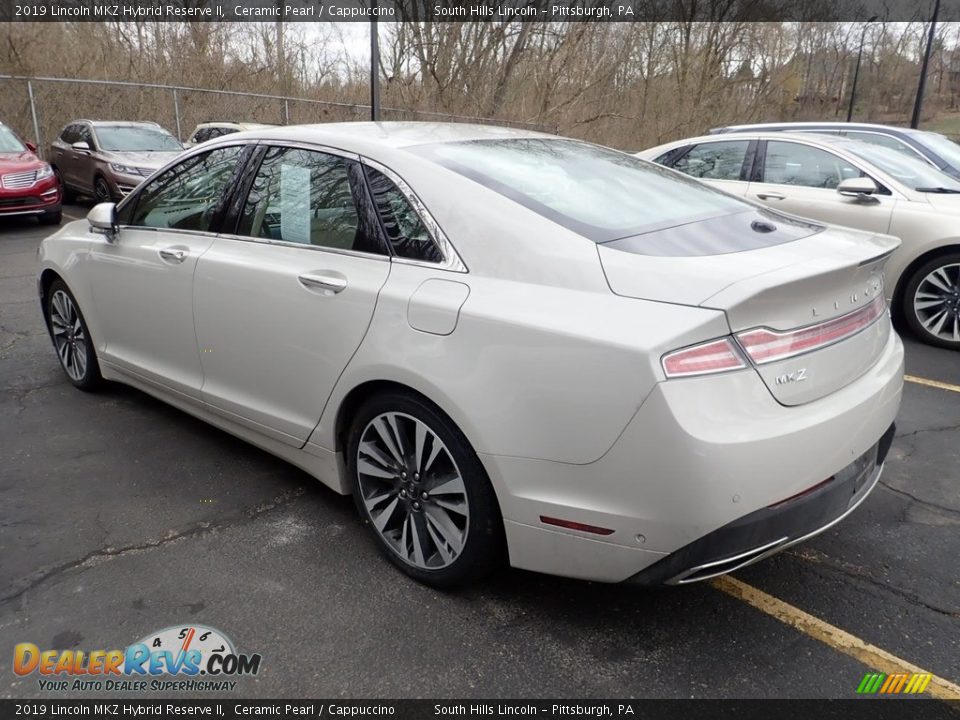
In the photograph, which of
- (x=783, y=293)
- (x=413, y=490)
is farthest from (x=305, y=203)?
(x=783, y=293)

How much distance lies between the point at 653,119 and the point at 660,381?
102 feet

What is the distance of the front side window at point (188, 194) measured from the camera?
3.52m

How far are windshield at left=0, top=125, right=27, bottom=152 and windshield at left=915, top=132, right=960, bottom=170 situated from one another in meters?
12.3

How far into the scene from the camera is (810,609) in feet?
8.42

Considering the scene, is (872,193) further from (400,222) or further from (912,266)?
(400,222)

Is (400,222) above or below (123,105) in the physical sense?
below

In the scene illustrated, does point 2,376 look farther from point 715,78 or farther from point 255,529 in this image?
point 715,78

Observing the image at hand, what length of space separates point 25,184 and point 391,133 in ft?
33.3

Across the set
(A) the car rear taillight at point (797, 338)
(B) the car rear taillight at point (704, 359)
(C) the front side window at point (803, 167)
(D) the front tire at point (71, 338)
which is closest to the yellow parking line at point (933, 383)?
(C) the front side window at point (803, 167)

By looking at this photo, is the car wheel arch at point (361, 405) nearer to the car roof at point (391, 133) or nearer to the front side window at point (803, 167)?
the car roof at point (391, 133)

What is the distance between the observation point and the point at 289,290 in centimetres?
296

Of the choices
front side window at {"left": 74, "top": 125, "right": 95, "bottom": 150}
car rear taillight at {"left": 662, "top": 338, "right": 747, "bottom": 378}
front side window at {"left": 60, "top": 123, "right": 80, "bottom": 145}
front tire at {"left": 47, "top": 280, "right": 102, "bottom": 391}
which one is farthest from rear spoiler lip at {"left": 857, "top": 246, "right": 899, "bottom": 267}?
front side window at {"left": 60, "top": 123, "right": 80, "bottom": 145}

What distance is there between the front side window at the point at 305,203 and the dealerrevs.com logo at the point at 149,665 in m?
1.48

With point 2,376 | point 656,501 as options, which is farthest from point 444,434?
point 2,376
